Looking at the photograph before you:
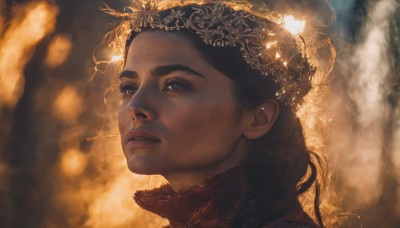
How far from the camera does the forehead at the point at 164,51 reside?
2459 mm

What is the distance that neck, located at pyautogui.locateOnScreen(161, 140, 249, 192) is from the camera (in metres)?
2.43

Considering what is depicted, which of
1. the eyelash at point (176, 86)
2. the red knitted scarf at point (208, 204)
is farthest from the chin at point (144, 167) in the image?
the eyelash at point (176, 86)

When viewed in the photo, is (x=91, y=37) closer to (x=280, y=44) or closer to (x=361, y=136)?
(x=280, y=44)

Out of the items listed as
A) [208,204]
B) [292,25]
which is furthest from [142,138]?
[292,25]

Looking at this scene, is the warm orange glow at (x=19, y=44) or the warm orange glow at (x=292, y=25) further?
the warm orange glow at (x=19, y=44)

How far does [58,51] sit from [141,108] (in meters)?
1.66

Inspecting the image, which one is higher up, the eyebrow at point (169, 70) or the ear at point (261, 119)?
the eyebrow at point (169, 70)

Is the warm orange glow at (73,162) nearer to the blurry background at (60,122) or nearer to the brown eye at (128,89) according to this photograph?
the blurry background at (60,122)

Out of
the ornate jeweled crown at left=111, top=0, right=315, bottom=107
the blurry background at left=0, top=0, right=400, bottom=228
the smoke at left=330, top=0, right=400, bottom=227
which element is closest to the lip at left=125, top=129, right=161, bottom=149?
A: the ornate jeweled crown at left=111, top=0, right=315, bottom=107

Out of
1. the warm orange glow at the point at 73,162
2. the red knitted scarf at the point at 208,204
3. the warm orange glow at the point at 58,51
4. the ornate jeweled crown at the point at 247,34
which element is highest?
the ornate jeweled crown at the point at 247,34

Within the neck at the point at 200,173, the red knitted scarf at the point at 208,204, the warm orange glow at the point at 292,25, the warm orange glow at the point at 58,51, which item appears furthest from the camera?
the warm orange glow at the point at 58,51

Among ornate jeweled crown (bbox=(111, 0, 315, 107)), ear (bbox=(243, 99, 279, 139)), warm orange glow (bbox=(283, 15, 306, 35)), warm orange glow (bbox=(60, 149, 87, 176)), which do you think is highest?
warm orange glow (bbox=(283, 15, 306, 35))

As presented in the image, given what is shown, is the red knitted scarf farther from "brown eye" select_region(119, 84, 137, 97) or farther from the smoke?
the smoke

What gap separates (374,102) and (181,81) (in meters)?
4.00
